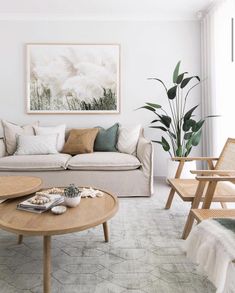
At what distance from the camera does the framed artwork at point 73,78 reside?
13.1 ft

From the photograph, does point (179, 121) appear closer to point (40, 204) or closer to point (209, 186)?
point (209, 186)

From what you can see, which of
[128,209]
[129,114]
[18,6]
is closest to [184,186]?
[128,209]

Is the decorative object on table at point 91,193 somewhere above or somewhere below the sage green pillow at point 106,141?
below

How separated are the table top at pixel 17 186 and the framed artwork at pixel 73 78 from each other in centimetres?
197

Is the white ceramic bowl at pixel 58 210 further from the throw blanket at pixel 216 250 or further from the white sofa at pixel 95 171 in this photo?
the white sofa at pixel 95 171

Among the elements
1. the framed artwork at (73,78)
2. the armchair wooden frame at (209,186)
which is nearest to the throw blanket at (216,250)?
the armchair wooden frame at (209,186)

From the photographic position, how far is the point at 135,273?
1549mm

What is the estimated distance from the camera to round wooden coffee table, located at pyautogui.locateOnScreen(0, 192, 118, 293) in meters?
1.32

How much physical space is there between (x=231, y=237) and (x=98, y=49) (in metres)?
3.46

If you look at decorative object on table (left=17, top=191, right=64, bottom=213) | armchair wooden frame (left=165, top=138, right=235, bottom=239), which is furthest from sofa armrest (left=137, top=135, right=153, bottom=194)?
decorative object on table (left=17, top=191, right=64, bottom=213)

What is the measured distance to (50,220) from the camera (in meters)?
1.47

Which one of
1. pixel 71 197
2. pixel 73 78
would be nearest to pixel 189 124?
pixel 73 78

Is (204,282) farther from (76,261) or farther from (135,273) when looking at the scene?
(76,261)

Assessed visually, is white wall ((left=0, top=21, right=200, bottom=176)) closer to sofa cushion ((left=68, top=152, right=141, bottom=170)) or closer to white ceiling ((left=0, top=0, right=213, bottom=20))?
white ceiling ((left=0, top=0, right=213, bottom=20))
